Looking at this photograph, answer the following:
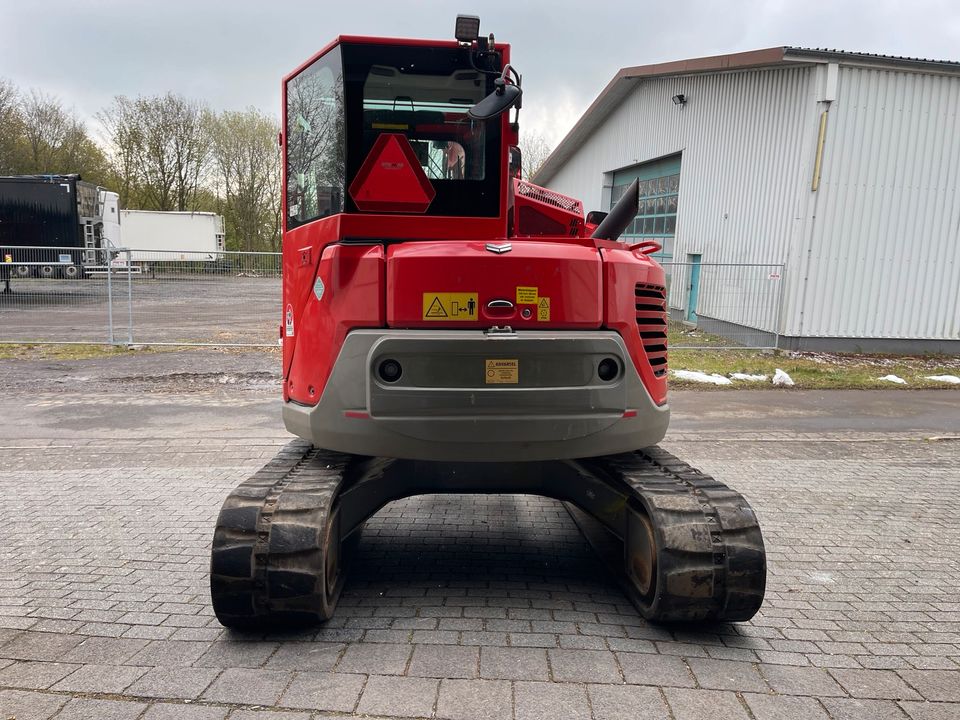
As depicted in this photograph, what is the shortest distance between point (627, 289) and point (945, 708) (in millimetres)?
2259

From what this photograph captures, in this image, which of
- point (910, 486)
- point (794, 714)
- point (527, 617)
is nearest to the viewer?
point (794, 714)

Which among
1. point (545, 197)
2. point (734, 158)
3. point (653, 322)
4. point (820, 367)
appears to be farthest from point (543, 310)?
point (734, 158)

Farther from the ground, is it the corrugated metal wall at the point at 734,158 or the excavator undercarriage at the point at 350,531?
the corrugated metal wall at the point at 734,158

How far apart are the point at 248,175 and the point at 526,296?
150 feet

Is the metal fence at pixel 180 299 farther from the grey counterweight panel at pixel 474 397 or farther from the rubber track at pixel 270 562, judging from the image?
the rubber track at pixel 270 562

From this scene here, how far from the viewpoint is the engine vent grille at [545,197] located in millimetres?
5977

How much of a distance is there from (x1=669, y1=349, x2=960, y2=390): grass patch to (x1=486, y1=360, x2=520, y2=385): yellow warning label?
820 centimetres

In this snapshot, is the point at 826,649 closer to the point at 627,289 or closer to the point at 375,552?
the point at 627,289

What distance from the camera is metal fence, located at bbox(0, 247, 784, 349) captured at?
1426 cm

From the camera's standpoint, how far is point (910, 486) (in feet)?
21.0

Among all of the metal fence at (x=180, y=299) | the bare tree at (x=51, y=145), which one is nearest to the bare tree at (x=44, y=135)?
the bare tree at (x=51, y=145)

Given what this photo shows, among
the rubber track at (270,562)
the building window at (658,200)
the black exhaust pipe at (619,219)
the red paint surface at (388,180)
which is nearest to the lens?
the rubber track at (270,562)

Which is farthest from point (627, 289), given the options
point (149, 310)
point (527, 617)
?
point (149, 310)

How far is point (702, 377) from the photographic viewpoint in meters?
11.4
